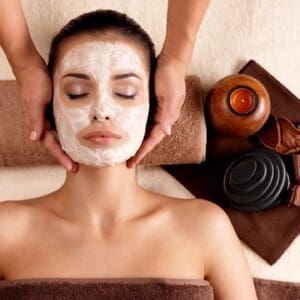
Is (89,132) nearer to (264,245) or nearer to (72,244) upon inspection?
(72,244)

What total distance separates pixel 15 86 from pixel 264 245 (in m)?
0.76

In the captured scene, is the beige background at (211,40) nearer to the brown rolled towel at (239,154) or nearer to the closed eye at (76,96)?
the brown rolled towel at (239,154)

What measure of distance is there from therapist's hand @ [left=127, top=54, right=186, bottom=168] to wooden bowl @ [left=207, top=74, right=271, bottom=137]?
0.61 feet

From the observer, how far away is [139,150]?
1283mm

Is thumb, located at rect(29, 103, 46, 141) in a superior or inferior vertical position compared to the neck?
superior

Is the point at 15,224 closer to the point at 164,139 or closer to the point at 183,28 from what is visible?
the point at 164,139

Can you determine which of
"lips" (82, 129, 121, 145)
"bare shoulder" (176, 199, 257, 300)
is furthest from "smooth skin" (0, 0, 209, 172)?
"bare shoulder" (176, 199, 257, 300)

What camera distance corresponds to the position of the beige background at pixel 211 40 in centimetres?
157

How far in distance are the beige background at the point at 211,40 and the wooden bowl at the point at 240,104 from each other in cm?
13

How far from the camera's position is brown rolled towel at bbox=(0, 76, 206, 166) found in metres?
1.47

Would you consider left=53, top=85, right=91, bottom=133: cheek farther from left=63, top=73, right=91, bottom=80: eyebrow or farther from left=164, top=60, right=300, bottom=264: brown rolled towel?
left=164, top=60, right=300, bottom=264: brown rolled towel

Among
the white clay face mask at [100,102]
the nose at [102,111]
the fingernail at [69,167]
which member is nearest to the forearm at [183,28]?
the white clay face mask at [100,102]

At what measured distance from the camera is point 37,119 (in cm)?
126

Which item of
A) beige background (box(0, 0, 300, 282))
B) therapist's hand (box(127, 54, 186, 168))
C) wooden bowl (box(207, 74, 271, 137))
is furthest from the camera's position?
beige background (box(0, 0, 300, 282))
